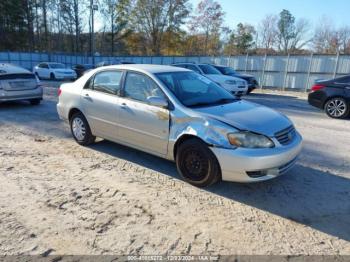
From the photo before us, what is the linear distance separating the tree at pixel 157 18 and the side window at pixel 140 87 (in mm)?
44583

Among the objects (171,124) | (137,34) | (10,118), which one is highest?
(137,34)

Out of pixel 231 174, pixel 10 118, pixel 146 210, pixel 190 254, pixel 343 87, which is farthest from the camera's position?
pixel 343 87

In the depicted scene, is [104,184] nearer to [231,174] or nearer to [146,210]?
[146,210]

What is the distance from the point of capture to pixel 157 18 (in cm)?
4753

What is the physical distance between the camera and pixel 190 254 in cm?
293

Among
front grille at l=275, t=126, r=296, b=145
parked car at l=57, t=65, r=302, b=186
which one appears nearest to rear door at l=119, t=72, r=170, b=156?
parked car at l=57, t=65, r=302, b=186

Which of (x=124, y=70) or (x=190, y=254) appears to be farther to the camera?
(x=124, y=70)

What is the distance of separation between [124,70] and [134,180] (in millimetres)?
1883

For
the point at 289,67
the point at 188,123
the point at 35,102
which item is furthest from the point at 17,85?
the point at 289,67

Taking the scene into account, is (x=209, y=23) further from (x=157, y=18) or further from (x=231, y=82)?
(x=231, y=82)

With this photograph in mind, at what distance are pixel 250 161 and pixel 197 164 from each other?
758mm

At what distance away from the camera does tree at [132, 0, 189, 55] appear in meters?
46.6

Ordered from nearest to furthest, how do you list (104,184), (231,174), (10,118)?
(231,174) < (104,184) < (10,118)

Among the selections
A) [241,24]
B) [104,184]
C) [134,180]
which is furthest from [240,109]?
[241,24]
